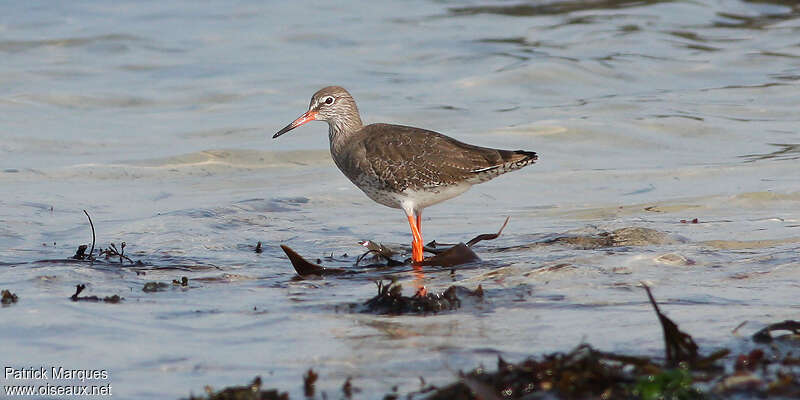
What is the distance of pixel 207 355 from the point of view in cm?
485

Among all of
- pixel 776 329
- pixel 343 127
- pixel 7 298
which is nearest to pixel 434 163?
pixel 343 127

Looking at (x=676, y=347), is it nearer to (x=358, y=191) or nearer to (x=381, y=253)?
(x=381, y=253)

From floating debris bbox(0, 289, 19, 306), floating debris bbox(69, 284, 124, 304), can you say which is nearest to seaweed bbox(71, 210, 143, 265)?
floating debris bbox(69, 284, 124, 304)

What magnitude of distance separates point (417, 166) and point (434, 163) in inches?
5.1

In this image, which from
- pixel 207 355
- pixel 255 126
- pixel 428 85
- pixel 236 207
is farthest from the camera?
pixel 428 85

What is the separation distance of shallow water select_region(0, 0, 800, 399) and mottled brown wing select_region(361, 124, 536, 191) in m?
0.61

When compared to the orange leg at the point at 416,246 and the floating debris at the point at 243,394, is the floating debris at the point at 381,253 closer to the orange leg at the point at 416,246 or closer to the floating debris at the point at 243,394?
the orange leg at the point at 416,246

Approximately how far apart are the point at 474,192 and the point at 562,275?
367cm

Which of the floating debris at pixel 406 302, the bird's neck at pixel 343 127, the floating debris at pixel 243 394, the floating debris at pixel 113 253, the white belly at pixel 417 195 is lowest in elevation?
the floating debris at pixel 243 394

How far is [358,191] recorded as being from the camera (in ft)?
33.1

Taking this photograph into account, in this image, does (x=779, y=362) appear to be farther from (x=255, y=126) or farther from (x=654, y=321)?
(x=255, y=126)

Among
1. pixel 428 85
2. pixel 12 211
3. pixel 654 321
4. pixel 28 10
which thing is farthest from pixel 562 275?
pixel 28 10

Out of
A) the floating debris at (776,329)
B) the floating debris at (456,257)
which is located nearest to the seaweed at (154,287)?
the floating debris at (456,257)

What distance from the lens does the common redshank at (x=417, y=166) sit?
7629 mm
